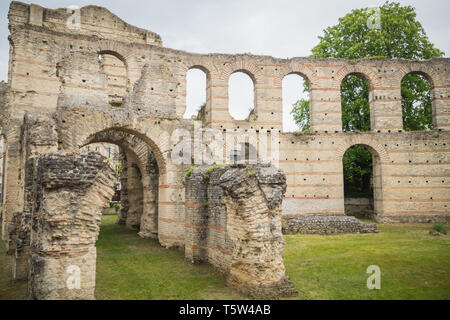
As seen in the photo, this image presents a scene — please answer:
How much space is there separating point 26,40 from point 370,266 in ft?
52.3

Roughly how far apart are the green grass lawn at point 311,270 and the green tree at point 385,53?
8.75 metres

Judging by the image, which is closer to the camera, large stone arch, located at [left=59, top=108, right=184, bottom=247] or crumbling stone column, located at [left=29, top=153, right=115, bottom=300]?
crumbling stone column, located at [left=29, top=153, right=115, bottom=300]

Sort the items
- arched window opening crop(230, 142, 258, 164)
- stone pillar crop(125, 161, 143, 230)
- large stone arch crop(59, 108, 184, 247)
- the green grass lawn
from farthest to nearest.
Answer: arched window opening crop(230, 142, 258, 164), stone pillar crop(125, 161, 143, 230), large stone arch crop(59, 108, 184, 247), the green grass lawn

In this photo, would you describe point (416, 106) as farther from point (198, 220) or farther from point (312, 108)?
point (198, 220)

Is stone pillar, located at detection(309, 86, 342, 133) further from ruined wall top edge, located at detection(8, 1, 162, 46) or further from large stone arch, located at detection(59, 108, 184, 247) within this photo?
ruined wall top edge, located at detection(8, 1, 162, 46)

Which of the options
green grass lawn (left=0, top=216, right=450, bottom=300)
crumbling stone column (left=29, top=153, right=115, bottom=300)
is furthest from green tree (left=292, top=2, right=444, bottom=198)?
crumbling stone column (left=29, top=153, right=115, bottom=300)

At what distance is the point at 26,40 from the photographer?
13.9 m

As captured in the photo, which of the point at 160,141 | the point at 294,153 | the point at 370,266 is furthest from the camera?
the point at 294,153

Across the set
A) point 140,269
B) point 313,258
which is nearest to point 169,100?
point 140,269

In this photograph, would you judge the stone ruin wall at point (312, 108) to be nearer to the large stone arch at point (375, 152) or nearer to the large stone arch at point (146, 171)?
the large stone arch at point (375, 152)

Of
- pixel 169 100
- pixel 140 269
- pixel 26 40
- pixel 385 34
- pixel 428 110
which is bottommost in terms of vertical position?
pixel 140 269

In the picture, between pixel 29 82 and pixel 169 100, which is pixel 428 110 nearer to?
pixel 169 100

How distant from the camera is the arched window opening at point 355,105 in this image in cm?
1856

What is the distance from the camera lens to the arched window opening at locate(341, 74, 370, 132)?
60.9 feet
